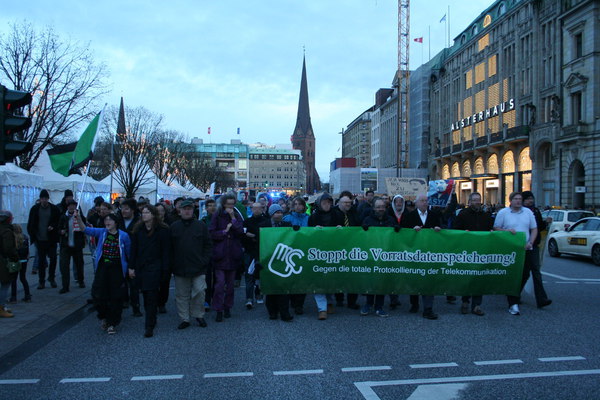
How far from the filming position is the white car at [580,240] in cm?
1605

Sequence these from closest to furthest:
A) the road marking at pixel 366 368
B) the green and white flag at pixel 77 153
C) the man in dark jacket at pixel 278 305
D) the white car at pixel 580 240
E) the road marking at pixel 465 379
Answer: the road marking at pixel 465 379
the road marking at pixel 366 368
the man in dark jacket at pixel 278 305
the green and white flag at pixel 77 153
the white car at pixel 580 240

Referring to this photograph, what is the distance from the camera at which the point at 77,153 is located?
9391 millimetres

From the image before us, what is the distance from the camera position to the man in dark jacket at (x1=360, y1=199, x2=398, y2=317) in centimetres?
842

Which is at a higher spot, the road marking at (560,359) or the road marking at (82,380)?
the road marking at (560,359)

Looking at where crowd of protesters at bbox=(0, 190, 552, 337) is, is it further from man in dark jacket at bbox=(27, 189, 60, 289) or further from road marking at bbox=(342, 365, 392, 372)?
road marking at bbox=(342, 365, 392, 372)

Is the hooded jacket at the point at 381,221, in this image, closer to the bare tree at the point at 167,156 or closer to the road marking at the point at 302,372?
the road marking at the point at 302,372

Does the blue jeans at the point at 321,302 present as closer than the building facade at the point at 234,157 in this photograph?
Yes

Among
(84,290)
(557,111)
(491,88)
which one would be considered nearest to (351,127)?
(491,88)

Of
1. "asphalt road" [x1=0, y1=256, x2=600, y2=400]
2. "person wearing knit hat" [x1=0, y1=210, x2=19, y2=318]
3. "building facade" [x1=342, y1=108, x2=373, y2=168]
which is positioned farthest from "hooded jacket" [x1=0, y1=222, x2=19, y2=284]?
"building facade" [x1=342, y1=108, x2=373, y2=168]

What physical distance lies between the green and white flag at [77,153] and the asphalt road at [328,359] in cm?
265

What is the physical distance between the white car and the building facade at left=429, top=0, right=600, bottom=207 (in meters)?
22.3

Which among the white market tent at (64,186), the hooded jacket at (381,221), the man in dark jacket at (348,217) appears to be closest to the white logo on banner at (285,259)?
the man in dark jacket at (348,217)

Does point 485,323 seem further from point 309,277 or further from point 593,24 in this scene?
point 593,24

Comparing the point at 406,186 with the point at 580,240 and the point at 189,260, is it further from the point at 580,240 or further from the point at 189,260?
the point at 189,260
